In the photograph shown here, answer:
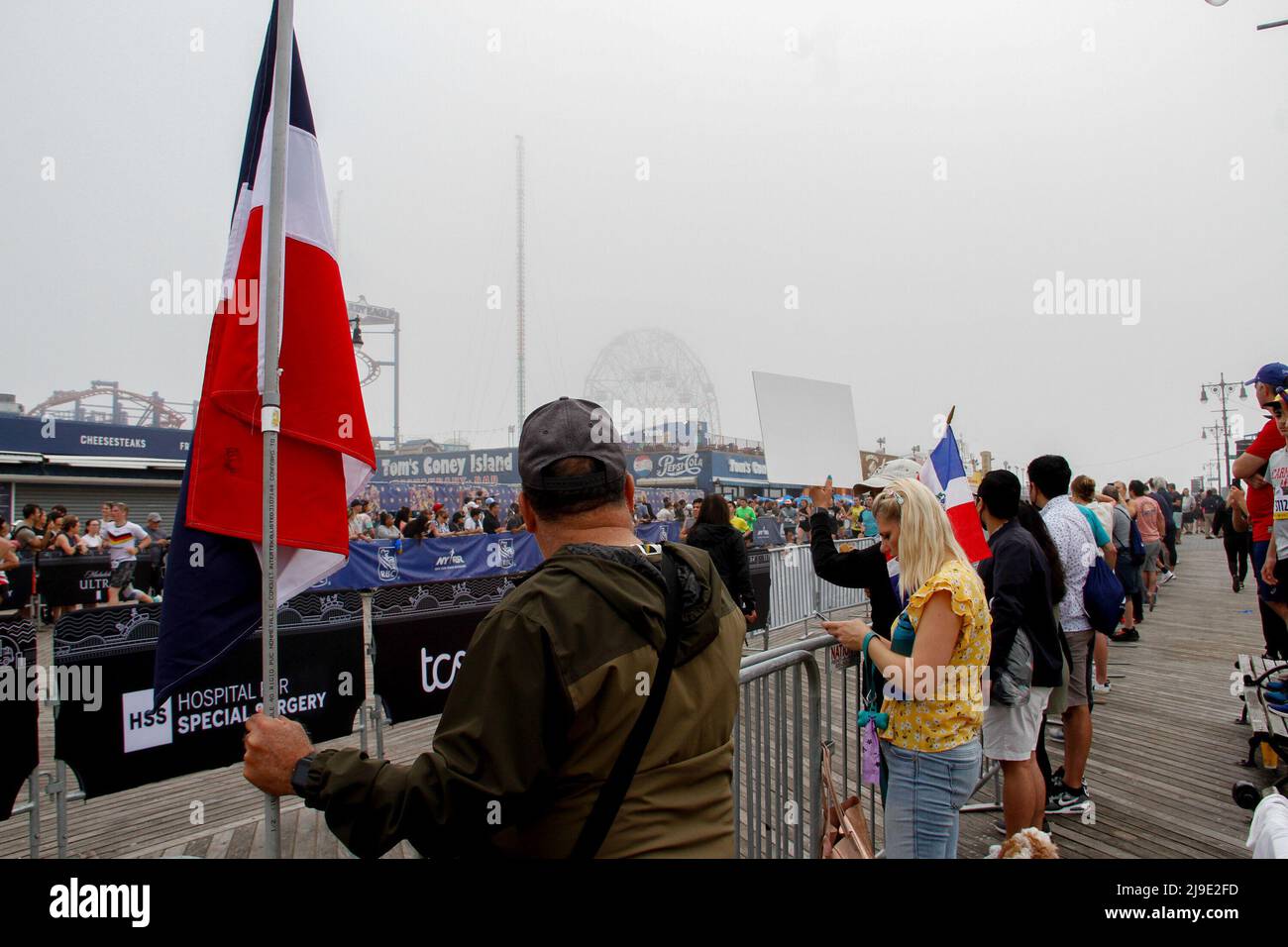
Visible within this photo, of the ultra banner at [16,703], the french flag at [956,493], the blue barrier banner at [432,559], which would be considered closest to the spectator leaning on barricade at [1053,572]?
the french flag at [956,493]

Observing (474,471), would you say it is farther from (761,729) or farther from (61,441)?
(761,729)

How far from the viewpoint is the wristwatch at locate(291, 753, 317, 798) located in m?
1.31

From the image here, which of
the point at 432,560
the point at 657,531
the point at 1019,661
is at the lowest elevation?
the point at 432,560

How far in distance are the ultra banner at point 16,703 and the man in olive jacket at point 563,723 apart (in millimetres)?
3389

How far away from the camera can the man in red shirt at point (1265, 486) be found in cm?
456

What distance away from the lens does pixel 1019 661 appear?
355 centimetres

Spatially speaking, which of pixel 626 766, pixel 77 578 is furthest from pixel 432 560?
pixel 626 766

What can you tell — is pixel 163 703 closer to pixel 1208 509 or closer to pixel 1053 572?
pixel 1053 572

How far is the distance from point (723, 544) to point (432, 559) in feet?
28.8

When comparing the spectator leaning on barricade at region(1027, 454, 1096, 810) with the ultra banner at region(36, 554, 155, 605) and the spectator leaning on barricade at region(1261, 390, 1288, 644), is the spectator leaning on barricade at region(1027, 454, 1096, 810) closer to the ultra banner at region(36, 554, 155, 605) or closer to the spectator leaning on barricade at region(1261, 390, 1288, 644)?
the spectator leaning on barricade at region(1261, 390, 1288, 644)

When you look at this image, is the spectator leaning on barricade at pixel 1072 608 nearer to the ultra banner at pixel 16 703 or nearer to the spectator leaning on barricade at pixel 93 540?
the ultra banner at pixel 16 703

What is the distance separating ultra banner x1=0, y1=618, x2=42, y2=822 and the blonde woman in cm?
437

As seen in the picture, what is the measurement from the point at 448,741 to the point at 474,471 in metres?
41.6
